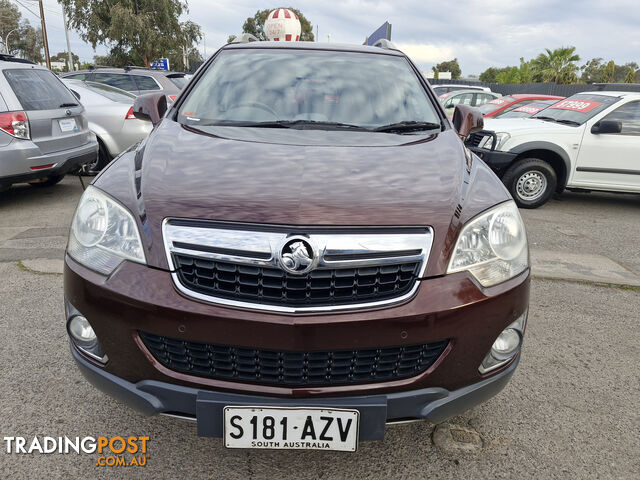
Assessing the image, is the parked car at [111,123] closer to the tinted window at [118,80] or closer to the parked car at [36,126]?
the parked car at [36,126]

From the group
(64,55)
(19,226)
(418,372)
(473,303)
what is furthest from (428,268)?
(64,55)

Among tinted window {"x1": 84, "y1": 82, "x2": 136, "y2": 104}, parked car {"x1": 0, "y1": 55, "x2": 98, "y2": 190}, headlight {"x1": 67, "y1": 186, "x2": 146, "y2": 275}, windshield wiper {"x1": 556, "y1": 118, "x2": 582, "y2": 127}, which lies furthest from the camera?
tinted window {"x1": 84, "y1": 82, "x2": 136, "y2": 104}

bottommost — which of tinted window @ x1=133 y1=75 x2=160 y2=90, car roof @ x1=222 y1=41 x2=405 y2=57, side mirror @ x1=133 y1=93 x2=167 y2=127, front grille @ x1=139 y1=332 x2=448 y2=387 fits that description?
front grille @ x1=139 y1=332 x2=448 y2=387

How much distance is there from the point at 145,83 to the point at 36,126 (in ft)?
12.1

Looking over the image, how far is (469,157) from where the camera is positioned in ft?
7.80

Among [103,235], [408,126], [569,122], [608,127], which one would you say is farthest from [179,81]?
[103,235]

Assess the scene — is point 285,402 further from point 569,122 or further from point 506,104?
point 506,104

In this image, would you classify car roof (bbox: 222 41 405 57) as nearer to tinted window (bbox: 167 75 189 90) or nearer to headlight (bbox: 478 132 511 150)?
headlight (bbox: 478 132 511 150)

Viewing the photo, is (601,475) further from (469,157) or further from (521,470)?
(469,157)

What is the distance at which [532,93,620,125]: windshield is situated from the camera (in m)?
6.64

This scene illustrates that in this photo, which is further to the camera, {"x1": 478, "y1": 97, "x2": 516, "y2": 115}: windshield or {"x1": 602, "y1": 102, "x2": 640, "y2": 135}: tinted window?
{"x1": 478, "y1": 97, "x2": 516, "y2": 115}: windshield

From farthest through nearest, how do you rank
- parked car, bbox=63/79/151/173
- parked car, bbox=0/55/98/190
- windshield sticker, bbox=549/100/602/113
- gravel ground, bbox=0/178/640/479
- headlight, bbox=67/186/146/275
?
parked car, bbox=63/79/151/173 < windshield sticker, bbox=549/100/602/113 < parked car, bbox=0/55/98/190 < gravel ground, bbox=0/178/640/479 < headlight, bbox=67/186/146/275

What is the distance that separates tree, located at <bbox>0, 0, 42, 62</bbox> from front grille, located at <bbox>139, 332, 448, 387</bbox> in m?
58.9

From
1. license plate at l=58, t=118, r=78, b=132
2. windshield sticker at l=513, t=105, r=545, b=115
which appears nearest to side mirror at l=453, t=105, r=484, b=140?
license plate at l=58, t=118, r=78, b=132
